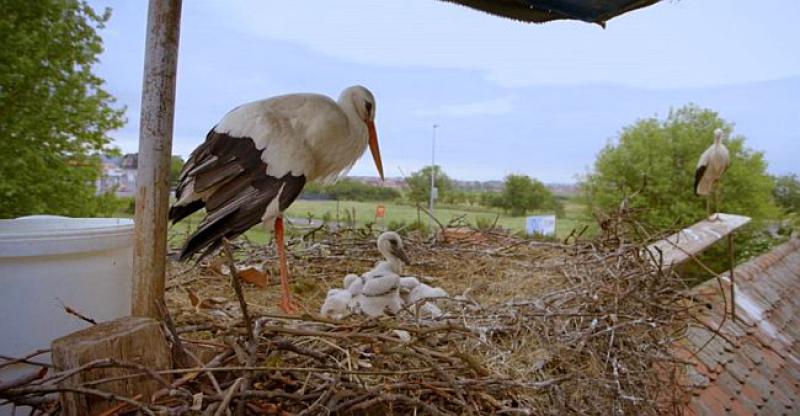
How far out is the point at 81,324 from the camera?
2.35ft

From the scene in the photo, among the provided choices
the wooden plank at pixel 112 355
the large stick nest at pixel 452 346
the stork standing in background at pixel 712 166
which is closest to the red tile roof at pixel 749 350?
the large stick nest at pixel 452 346

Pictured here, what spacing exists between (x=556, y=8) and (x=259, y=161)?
0.88m

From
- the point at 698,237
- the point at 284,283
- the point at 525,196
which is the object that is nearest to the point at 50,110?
the point at 284,283

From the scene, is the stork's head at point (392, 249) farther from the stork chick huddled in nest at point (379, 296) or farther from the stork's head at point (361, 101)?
the stork's head at point (361, 101)

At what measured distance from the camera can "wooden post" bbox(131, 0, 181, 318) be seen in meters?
0.71

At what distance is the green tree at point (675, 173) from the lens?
10.2 m

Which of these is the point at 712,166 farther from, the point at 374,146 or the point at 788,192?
the point at 788,192

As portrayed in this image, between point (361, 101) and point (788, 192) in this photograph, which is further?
point (788, 192)

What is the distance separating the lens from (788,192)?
14.3 m

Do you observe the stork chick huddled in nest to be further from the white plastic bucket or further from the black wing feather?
the white plastic bucket

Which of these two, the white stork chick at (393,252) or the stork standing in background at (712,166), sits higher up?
the stork standing in background at (712,166)

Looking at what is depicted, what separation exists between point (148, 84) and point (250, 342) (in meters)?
0.42

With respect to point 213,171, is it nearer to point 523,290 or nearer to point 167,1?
point 167,1

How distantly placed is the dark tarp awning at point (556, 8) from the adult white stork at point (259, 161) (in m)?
0.57
